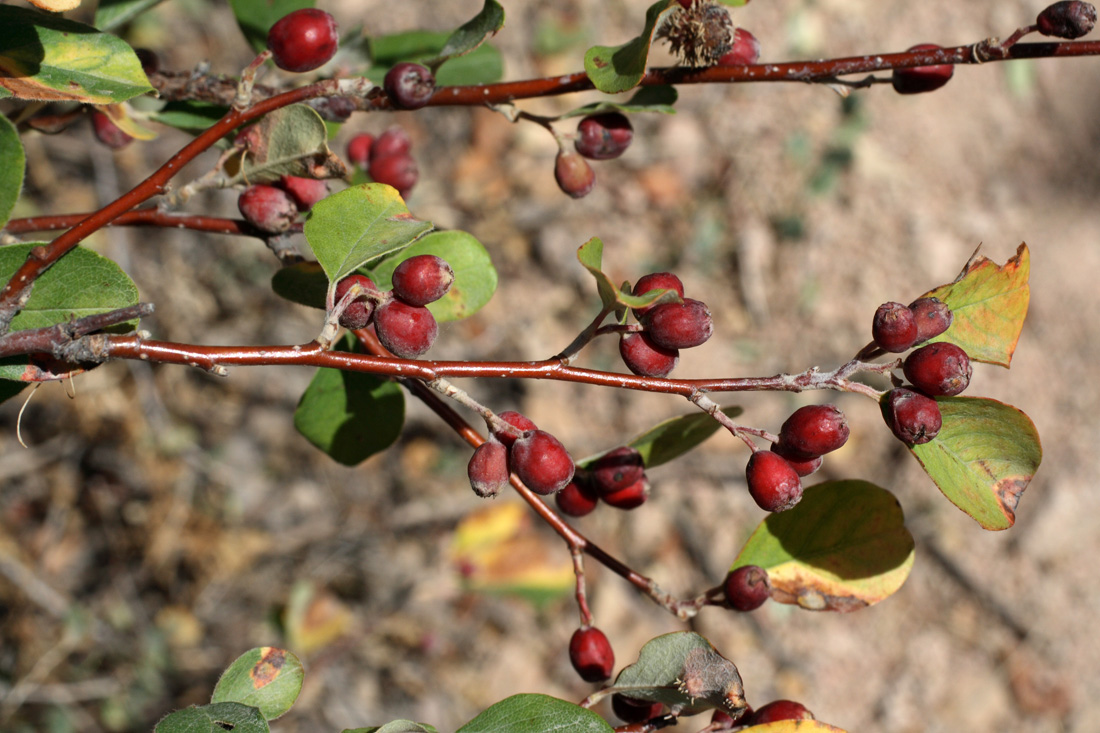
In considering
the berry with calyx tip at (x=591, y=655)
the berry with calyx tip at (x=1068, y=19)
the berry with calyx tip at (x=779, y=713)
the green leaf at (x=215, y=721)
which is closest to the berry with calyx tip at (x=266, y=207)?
the green leaf at (x=215, y=721)

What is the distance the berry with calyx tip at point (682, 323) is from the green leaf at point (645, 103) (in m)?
0.46

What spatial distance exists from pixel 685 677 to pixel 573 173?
2.84 ft

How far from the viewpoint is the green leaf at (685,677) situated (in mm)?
1099

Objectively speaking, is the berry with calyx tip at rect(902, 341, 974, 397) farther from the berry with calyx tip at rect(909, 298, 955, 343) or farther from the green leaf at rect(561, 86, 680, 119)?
the green leaf at rect(561, 86, 680, 119)

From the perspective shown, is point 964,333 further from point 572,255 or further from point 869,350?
point 572,255

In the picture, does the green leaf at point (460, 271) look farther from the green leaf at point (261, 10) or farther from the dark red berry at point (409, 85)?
the green leaf at point (261, 10)

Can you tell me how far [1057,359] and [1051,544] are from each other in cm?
90

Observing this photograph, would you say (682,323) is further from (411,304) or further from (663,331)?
(411,304)

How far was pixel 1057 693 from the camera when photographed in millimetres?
3742

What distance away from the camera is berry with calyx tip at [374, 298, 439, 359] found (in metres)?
1.08

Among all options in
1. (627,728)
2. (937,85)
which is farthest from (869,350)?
(627,728)

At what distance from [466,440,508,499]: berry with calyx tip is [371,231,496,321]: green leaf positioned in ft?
1.12

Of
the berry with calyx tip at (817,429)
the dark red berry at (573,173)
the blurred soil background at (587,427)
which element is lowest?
the blurred soil background at (587,427)

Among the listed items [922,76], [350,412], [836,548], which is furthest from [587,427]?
[922,76]
